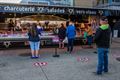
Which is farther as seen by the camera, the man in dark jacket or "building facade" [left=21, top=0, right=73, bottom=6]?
"building facade" [left=21, top=0, right=73, bottom=6]

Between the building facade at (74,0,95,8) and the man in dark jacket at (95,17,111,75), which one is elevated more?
the building facade at (74,0,95,8)

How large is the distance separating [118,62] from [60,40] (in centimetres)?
578

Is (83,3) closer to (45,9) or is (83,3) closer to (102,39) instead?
(45,9)

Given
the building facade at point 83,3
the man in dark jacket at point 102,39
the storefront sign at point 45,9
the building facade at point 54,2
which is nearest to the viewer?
the man in dark jacket at point 102,39

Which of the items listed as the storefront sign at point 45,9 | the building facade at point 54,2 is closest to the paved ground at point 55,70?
the storefront sign at point 45,9

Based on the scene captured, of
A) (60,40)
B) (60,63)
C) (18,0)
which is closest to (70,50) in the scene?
(60,40)

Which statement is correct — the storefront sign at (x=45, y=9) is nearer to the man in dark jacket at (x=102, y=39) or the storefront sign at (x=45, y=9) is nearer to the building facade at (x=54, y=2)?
the building facade at (x=54, y=2)

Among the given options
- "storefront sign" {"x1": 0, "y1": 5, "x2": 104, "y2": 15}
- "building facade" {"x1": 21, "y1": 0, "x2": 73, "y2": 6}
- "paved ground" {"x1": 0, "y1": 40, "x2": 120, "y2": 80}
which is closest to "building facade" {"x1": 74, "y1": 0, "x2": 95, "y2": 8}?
"building facade" {"x1": 21, "y1": 0, "x2": 73, "y2": 6}

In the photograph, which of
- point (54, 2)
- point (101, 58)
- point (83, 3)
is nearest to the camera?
point (101, 58)

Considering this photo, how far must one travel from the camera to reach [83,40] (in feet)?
61.8

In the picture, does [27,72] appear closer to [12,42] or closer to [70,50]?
Result: [70,50]

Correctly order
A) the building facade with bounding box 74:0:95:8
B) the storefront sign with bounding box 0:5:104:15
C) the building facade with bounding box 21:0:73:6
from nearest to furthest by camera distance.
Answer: the storefront sign with bounding box 0:5:104:15, the building facade with bounding box 21:0:73:6, the building facade with bounding box 74:0:95:8

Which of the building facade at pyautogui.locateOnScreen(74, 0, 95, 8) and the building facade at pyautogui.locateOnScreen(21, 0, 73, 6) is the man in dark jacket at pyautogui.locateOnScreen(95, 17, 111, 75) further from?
the building facade at pyautogui.locateOnScreen(74, 0, 95, 8)

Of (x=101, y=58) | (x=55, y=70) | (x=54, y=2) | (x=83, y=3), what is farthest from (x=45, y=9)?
(x=101, y=58)
